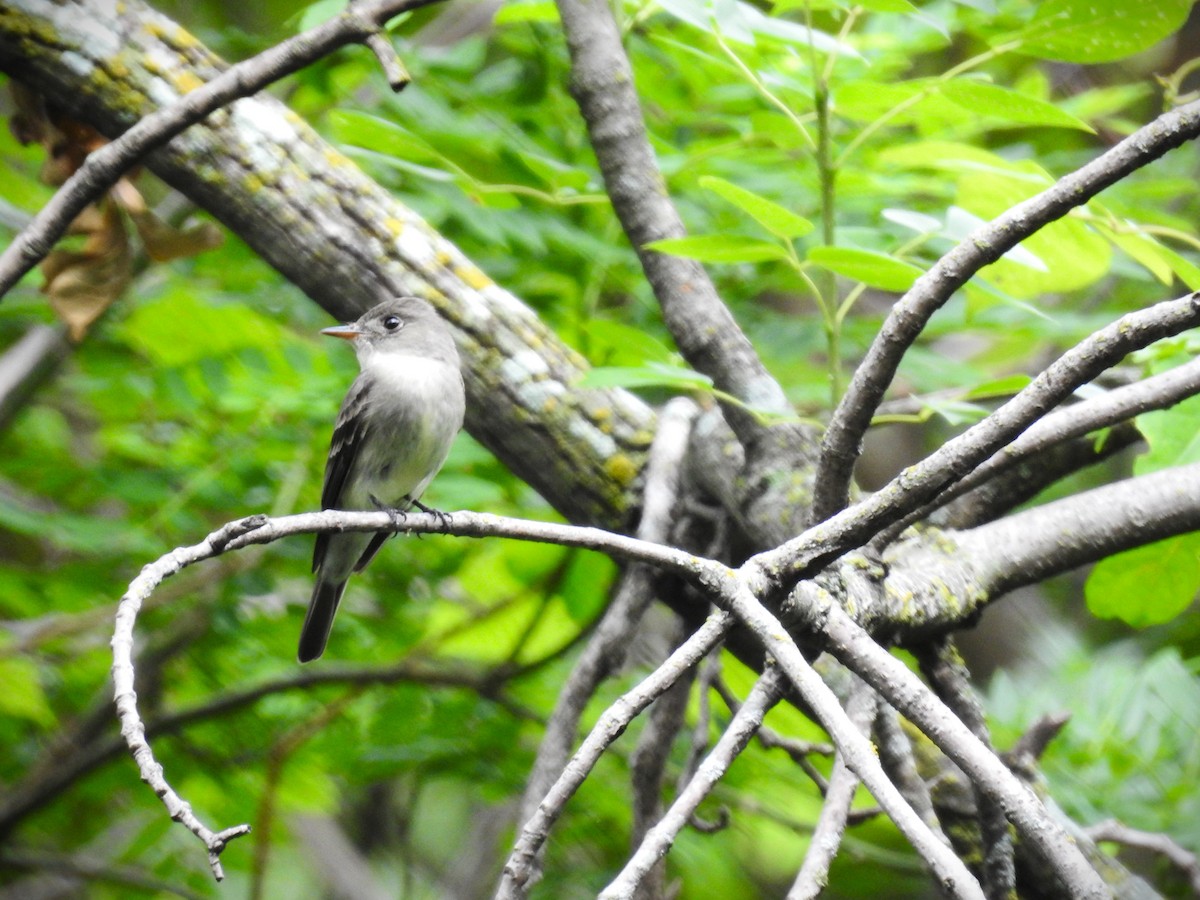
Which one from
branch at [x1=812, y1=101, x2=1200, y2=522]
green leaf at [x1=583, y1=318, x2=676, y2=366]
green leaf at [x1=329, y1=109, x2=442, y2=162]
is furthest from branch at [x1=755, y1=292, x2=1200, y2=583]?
green leaf at [x1=329, y1=109, x2=442, y2=162]

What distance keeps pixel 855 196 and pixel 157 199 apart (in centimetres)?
347

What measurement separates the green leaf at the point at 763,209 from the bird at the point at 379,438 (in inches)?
47.4

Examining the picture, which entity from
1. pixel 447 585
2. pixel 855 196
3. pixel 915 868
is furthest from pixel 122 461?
pixel 915 868

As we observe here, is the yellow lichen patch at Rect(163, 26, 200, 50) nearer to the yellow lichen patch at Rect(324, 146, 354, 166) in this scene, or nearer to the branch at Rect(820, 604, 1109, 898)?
the yellow lichen patch at Rect(324, 146, 354, 166)

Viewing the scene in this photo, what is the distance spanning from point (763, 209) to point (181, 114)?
1275mm

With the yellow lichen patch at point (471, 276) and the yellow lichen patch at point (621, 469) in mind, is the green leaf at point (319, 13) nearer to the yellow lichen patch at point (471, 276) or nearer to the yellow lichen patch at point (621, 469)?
the yellow lichen patch at point (471, 276)

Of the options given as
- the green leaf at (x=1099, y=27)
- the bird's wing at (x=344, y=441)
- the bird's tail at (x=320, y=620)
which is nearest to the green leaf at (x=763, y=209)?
the green leaf at (x=1099, y=27)

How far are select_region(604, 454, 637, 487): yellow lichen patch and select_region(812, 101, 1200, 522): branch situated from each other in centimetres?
91

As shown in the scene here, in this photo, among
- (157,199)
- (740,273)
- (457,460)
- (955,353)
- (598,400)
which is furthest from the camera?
(955,353)

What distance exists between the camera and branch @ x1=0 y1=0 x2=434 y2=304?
91.0 inches

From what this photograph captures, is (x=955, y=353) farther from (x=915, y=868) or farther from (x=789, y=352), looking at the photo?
(x=915, y=868)

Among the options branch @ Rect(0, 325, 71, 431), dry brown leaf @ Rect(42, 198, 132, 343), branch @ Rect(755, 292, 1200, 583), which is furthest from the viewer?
branch @ Rect(0, 325, 71, 431)

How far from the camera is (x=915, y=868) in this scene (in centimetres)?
374

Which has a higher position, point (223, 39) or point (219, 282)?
point (223, 39)
